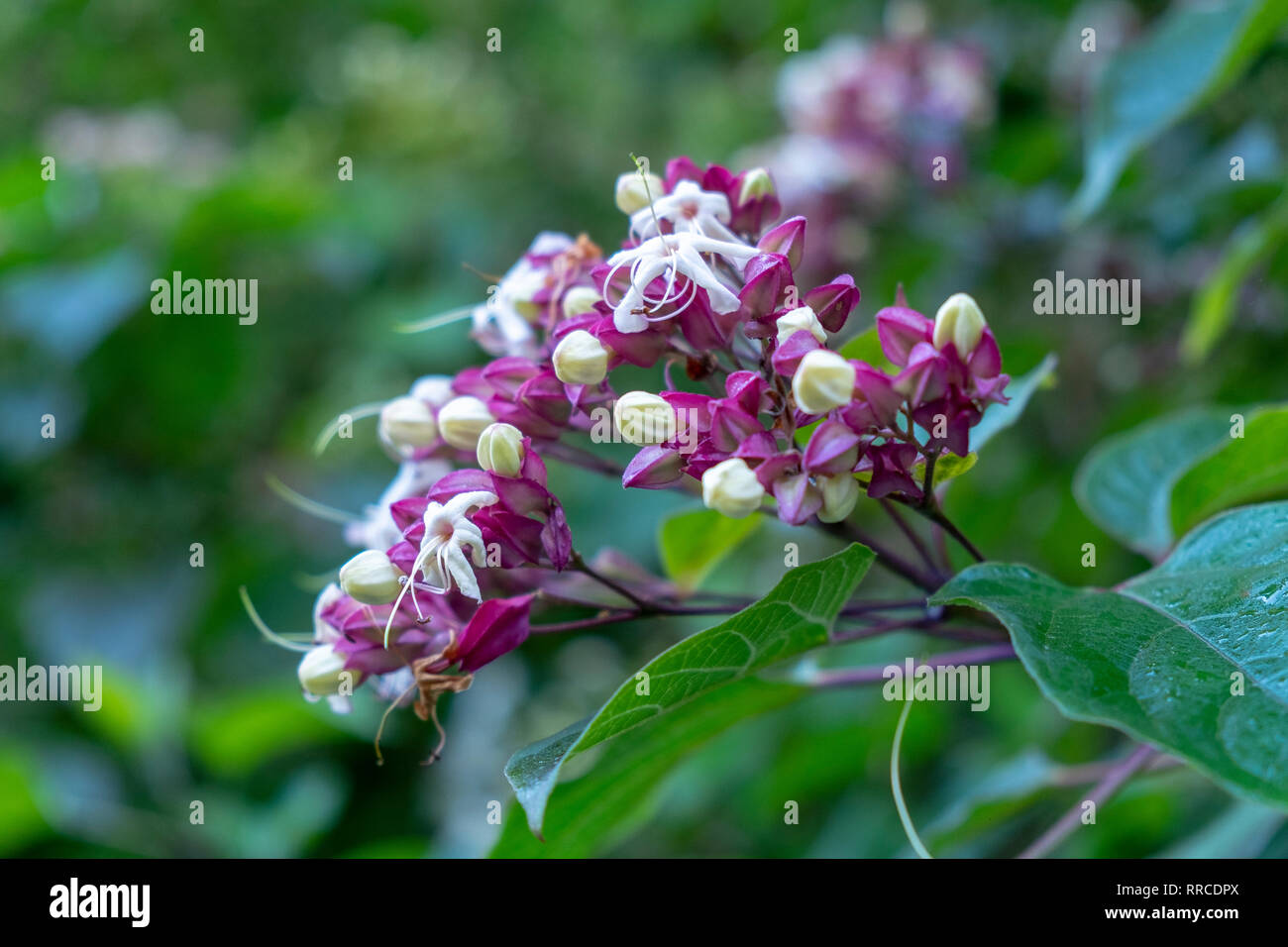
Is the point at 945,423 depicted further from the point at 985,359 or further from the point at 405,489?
the point at 405,489

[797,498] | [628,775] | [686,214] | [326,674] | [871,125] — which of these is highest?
[871,125]

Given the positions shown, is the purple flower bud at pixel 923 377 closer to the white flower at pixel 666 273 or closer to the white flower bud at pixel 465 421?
the white flower at pixel 666 273

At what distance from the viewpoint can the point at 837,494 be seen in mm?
600

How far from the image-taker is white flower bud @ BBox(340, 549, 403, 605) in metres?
0.65

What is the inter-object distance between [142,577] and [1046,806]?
1903mm

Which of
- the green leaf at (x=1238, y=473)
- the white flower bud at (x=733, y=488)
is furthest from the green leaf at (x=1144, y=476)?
the white flower bud at (x=733, y=488)

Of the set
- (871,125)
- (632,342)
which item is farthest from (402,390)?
(632,342)

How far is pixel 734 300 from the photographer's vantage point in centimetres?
65

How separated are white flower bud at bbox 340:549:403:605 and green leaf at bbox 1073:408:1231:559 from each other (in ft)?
2.25

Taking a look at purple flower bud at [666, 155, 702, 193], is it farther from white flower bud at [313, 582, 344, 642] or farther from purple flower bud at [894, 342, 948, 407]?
white flower bud at [313, 582, 344, 642]

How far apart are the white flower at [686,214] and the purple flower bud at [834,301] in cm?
9

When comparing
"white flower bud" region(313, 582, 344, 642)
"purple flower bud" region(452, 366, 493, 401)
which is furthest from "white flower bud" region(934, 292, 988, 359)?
"white flower bud" region(313, 582, 344, 642)

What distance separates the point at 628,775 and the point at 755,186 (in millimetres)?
493
